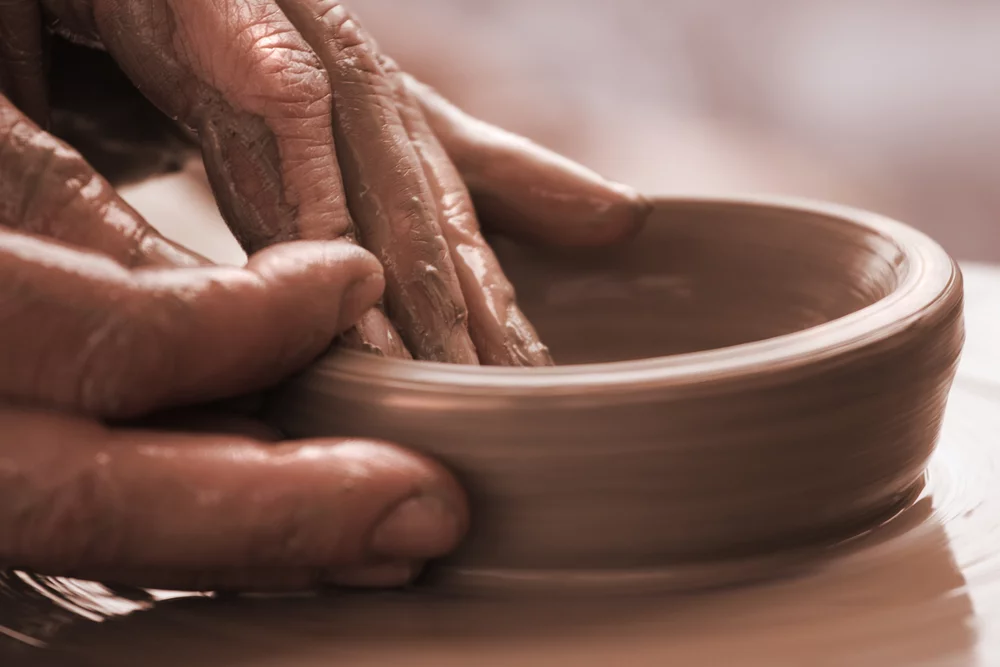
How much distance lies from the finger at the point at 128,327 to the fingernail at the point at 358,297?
40 millimetres

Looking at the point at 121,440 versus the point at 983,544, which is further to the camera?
the point at 983,544

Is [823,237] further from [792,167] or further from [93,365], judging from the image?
Answer: [792,167]

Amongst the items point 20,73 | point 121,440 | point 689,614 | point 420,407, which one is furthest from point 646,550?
point 20,73

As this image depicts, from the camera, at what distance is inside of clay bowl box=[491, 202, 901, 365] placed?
97 cm

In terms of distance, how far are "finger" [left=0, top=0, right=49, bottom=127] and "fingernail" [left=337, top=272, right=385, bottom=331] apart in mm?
495

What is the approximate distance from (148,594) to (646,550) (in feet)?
0.98

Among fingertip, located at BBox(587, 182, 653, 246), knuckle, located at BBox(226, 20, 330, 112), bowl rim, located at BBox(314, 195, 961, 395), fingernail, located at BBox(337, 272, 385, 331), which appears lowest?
fingertip, located at BBox(587, 182, 653, 246)

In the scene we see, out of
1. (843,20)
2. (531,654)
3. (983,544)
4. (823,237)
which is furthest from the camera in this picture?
(843,20)

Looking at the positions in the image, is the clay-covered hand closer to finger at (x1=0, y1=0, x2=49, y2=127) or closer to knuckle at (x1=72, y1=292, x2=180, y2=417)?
finger at (x1=0, y1=0, x2=49, y2=127)

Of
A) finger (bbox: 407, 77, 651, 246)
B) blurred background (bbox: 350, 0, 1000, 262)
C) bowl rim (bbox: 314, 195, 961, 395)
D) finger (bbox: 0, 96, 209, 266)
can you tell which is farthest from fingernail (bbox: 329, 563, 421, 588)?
blurred background (bbox: 350, 0, 1000, 262)

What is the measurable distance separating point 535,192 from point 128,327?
1.70 ft

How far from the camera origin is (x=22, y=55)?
3.11ft

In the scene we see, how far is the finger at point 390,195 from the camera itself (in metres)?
0.82

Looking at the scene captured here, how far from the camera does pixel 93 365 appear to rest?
55 cm
